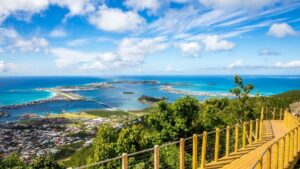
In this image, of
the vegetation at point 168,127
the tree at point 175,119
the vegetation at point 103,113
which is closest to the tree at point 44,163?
the vegetation at point 168,127

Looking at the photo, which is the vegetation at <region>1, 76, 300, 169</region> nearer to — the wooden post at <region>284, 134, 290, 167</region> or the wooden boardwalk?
the wooden boardwalk

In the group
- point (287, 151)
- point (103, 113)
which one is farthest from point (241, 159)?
point (103, 113)

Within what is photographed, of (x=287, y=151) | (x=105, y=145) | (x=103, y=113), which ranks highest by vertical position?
(x=287, y=151)

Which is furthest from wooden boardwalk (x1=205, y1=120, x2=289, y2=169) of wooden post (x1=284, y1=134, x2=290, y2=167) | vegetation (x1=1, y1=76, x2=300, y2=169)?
vegetation (x1=1, y1=76, x2=300, y2=169)

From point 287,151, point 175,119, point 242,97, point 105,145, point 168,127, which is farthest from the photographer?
point 242,97

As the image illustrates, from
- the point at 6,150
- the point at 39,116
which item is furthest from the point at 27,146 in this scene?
the point at 39,116

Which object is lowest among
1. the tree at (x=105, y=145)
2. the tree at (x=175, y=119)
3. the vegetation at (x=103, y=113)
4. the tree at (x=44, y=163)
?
the vegetation at (x=103, y=113)

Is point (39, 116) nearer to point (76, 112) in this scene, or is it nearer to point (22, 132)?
point (76, 112)

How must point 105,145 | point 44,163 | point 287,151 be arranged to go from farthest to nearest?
point 44,163 < point 105,145 < point 287,151

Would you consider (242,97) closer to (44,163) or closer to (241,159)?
(241,159)

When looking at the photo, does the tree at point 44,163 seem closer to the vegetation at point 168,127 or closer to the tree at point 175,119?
the vegetation at point 168,127

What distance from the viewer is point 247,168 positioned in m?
7.87

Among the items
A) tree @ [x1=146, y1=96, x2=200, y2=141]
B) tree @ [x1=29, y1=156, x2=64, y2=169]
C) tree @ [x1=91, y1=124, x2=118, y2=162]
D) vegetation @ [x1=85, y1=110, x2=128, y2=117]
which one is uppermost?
tree @ [x1=146, y1=96, x2=200, y2=141]

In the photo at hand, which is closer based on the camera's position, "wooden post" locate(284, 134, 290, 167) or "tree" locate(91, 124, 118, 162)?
"wooden post" locate(284, 134, 290, 167)
